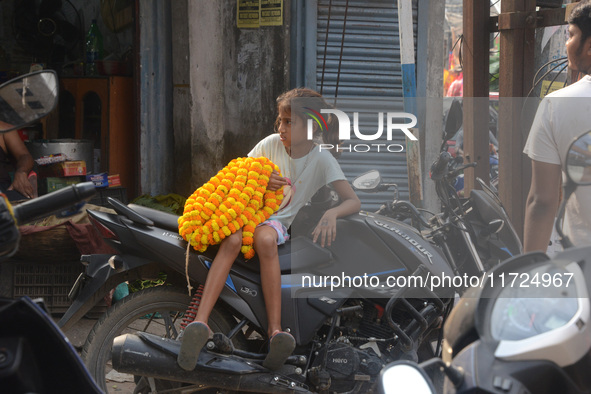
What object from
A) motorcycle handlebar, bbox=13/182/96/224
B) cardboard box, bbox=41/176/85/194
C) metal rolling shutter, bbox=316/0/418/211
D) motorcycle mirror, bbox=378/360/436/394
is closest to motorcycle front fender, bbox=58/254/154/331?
motorcycle handlebar, bbox=13/182/96/224

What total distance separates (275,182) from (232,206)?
26 cm

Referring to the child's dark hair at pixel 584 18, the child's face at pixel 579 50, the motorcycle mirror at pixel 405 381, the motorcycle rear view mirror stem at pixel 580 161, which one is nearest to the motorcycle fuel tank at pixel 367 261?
the child's face at pixel 579 50

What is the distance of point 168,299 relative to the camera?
3395mm

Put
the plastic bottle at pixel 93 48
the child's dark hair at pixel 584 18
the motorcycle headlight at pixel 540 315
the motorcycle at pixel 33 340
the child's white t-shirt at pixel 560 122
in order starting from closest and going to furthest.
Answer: the motorcycle headlight at pixel 540 315, the motorcycle at pixel 33 340, the child's white t-shirt at pixel 560 122, the child's dark hair at pixel 584 18, the plastic bottle at pixel 93 48

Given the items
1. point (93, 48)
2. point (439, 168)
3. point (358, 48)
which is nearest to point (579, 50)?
point (439, 168)

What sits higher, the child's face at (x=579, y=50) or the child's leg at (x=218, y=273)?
the child's face at (x=579, y=50)

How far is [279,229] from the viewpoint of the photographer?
3414mm

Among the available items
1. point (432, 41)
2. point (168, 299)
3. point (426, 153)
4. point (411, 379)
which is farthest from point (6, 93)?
point (432, 41)

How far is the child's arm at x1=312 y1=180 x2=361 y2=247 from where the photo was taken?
338 centimetres

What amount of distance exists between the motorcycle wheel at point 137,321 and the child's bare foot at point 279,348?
0.21 metres

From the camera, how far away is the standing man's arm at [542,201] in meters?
2.61

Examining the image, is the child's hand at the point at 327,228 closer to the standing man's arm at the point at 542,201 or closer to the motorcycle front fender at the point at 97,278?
the motorcycle front fender at the point at 97,278

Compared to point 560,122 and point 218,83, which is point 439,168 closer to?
point 560,122

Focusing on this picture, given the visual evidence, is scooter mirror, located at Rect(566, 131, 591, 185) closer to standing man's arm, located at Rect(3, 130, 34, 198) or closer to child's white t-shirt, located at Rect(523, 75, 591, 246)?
child's white t-shirt, located at Rect(523, 75, 591, 246)
